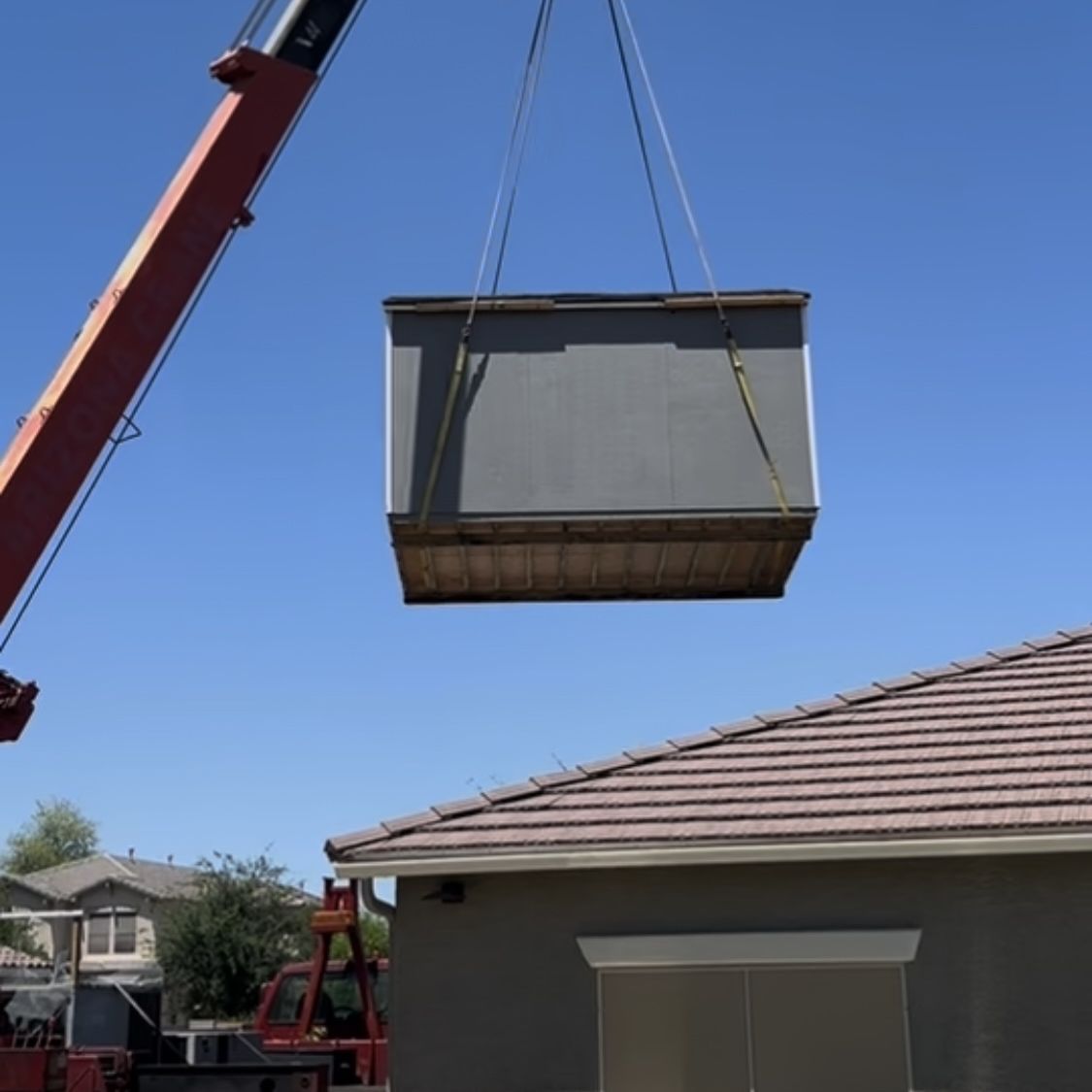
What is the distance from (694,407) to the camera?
8.72 metres

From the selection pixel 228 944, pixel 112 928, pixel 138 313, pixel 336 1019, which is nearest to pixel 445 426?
pixel 138 313

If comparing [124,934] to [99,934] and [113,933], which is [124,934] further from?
[99,934]

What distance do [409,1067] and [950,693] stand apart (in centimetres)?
415

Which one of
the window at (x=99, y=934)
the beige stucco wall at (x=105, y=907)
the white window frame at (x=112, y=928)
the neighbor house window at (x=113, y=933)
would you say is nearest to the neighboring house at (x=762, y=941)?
the beige stucco wall at (x=105, y=907)

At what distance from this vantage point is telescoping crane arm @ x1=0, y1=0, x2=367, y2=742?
9.20 meters

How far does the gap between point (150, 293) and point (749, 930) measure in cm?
523

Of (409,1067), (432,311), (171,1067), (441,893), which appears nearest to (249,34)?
(432,311)

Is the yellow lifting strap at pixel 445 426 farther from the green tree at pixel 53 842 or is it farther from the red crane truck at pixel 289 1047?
the green tree at pixel 53 842

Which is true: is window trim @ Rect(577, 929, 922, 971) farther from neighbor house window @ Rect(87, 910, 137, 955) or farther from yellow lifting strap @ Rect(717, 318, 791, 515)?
neighbor house window @ Rect(87, 910, 137, 955)

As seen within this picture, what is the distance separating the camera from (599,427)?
28.6ft

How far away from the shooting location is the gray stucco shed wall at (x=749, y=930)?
8.04 meters

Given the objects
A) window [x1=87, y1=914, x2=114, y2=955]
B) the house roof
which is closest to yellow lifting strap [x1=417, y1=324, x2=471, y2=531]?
the house roof

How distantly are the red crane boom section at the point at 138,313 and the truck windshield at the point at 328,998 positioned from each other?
7647 millimetres

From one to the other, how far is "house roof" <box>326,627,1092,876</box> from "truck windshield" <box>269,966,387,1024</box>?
7632 millimetres
